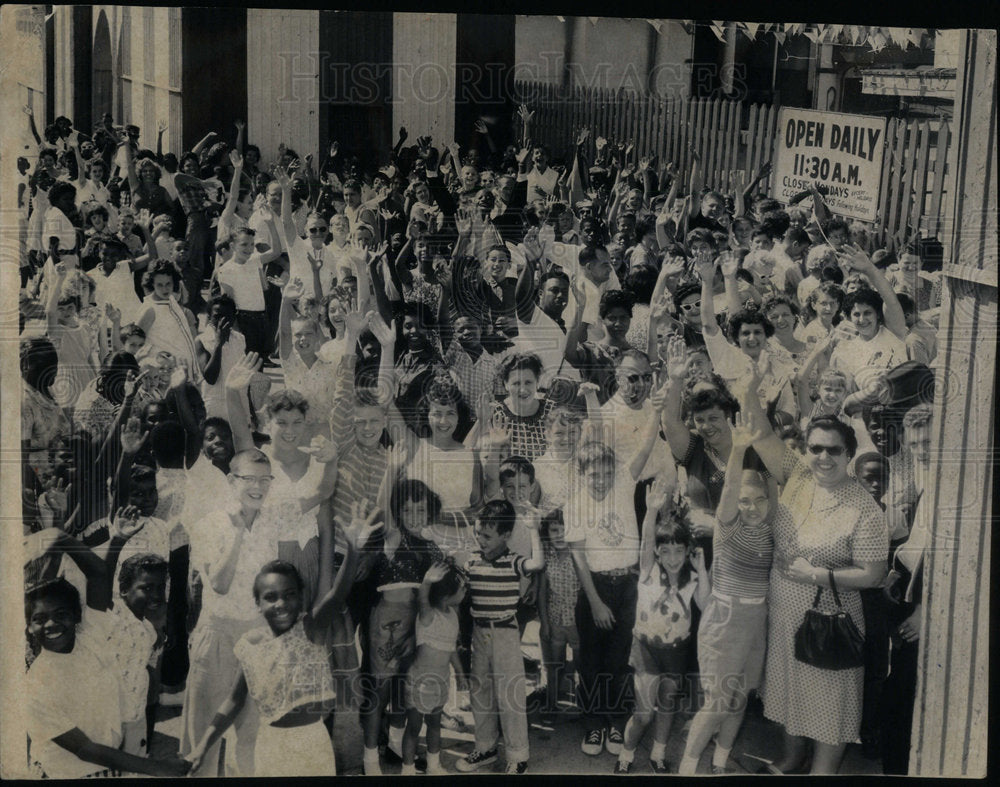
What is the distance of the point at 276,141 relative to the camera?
19.2 ft

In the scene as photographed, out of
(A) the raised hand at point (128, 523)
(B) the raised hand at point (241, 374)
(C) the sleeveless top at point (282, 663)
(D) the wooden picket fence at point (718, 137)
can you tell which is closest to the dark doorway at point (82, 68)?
(B) the raised hand at point (241, 374)

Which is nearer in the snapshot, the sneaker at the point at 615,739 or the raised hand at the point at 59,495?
the raised hand at the point at 59,495

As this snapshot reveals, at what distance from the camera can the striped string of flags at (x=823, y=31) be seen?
5.86 m

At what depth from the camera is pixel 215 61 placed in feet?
19.0

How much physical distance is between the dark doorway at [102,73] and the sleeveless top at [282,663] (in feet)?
6.40

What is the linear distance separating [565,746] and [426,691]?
0.55m

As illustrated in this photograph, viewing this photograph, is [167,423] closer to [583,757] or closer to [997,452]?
[583,757]

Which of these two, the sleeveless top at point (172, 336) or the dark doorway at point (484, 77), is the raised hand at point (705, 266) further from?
the sleeveless top at point (172, 336)

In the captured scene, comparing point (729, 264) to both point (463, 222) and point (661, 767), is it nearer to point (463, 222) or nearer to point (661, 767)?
point (463, 222)

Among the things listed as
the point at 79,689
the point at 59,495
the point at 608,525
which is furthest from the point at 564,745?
the point at 59,495

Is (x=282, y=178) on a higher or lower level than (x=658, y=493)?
higher

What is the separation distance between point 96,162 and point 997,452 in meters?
3.45

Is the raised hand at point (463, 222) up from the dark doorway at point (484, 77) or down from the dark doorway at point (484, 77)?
down

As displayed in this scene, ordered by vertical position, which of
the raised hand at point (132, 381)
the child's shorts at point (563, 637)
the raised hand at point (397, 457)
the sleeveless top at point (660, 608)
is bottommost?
the child's shorts at point (563, 637)
